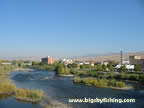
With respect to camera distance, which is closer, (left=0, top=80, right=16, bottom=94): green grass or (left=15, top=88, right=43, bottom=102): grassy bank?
(left=15, top=88, right=43, bottom=102): grassy bank

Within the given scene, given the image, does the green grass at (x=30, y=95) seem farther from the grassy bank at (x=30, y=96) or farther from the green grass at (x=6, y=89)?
the green grass at (x=6, y=89)

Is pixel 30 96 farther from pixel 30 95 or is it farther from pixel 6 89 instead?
pixel 6 89

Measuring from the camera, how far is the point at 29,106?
662cm

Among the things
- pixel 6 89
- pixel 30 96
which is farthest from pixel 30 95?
pixel 6 89

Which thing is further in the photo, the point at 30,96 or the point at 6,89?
the point at 6,89

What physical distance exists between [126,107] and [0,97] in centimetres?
541

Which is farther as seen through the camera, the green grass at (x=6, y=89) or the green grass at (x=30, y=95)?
the green grass at (x=6, y=89)

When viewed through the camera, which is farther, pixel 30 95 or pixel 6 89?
pixel 6 89

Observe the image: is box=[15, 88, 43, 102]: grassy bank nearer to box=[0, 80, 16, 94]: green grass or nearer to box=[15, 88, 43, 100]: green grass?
box=[15, 88, 43, 100]: green grass

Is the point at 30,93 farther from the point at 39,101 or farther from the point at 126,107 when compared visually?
the point at 126,107

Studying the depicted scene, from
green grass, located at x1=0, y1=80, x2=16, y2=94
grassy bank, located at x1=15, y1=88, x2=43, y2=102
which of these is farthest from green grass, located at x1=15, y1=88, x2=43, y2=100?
green grass, located at x1=0, y1=80, x2=16, y2=94

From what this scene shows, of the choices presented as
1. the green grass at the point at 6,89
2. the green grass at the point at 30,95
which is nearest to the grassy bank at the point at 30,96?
the green grass at the point at 30,95

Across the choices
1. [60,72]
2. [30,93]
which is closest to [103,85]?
[30,93]

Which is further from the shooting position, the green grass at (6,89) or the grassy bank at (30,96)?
the green grass at (6,89)
